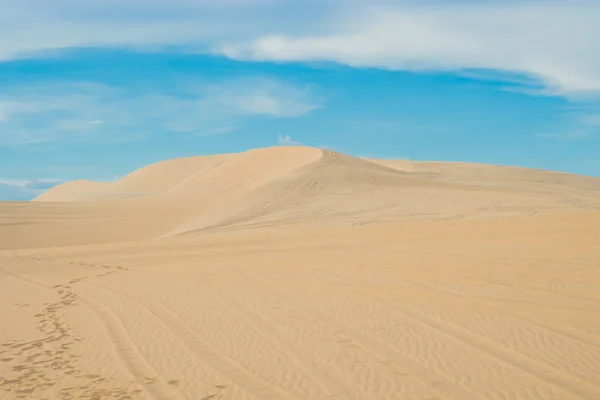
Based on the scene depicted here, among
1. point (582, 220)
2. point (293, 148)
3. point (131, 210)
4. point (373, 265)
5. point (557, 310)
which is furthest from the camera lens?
point (293, 148)

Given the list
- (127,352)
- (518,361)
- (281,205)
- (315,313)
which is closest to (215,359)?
(127,352)

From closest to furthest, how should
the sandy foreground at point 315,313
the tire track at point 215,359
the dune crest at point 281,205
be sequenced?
the tire track at point 215,359 → the sandy foreground at point 315,313 → the dune crest at point 281,205

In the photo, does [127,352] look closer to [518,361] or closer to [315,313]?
[315,313]

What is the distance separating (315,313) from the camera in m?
10.6

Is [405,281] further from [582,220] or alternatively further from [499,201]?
[499,201]

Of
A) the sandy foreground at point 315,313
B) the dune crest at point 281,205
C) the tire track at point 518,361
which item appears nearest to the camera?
the tire track at point 518,361

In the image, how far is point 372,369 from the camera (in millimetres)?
7340

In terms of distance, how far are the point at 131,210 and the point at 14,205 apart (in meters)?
7.96

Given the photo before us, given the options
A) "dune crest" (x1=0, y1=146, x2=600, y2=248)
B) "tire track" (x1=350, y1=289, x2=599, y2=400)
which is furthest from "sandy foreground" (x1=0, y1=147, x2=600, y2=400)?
"dune crest" (x1=0, y1=146, x2=600, y2=248)

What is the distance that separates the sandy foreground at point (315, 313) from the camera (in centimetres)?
697

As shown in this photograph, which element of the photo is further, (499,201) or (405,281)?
(499,201)

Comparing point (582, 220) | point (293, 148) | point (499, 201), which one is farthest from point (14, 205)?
point (582, 220)

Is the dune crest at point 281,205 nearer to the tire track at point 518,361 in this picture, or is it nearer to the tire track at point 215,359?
the tire track at point 215,359

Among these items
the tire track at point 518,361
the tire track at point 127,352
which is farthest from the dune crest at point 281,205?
the tire track at point 518,361
